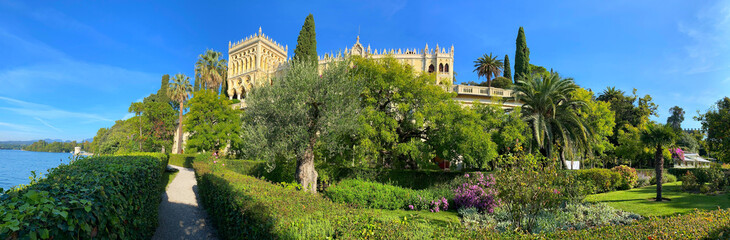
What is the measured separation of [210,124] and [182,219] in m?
28.2

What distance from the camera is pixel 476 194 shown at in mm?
15266

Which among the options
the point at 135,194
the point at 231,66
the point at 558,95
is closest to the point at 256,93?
the point at 135,194

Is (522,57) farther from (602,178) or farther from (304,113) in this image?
(304,113)

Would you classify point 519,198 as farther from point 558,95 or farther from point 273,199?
point 558,95

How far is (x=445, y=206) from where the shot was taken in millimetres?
15445

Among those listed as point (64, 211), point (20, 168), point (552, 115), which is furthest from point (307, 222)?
point (20, 168)

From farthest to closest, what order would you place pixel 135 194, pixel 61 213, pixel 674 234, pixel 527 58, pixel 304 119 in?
pixel 527 58 → pixel 304 119 → pixel 135 194 → pixel 674 234 → pixel 61 213

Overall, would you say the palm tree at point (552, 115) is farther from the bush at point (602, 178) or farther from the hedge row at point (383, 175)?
the hedge row at point (383, 175)

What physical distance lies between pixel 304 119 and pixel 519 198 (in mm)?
9576

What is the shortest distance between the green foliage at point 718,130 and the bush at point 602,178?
5.18m

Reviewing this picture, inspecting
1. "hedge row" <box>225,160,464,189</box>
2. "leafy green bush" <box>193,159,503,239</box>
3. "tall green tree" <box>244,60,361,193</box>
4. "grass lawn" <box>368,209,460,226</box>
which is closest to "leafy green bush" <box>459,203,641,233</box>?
"grass lawn" <box>368,209,460,226</box>

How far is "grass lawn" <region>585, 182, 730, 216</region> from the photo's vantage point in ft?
46.4

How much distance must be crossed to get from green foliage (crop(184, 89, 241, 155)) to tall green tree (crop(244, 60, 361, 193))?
Result: 75.5 ft

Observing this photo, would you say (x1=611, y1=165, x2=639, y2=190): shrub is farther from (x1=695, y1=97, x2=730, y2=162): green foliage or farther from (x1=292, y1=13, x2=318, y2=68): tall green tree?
(x1=292, y1=13, x2=318, y2=68): tall green tree
